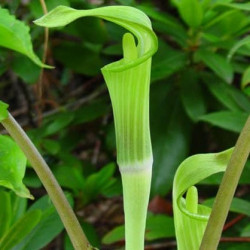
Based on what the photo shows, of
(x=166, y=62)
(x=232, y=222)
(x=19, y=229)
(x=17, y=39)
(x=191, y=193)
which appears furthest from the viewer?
(x=166, y=62)

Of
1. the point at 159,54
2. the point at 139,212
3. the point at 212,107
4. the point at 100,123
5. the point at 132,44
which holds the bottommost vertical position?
the point at 100,123

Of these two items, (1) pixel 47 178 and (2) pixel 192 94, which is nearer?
(1) pixel 47 178

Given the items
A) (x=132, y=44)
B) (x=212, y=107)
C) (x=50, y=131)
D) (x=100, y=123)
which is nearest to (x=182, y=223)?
(x=132, y=44)

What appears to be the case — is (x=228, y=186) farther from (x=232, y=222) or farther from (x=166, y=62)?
(x=166, y=62)

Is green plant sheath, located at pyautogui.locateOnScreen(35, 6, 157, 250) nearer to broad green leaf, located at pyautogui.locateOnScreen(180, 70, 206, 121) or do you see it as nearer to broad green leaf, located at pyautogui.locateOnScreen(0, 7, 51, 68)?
broad green leaf, located at pyautogui.locateOnScreen(0, 7, 51, 68)

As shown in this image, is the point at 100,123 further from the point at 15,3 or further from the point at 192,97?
the point at 15,3

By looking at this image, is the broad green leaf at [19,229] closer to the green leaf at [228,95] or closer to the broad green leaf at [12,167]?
the broad green leaf at [12,167]

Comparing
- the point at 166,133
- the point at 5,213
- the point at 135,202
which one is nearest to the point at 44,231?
the point at 5,213

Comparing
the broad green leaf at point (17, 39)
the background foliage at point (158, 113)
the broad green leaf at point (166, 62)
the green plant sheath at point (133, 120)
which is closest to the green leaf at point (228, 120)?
the background foliage at point (158, 113)
